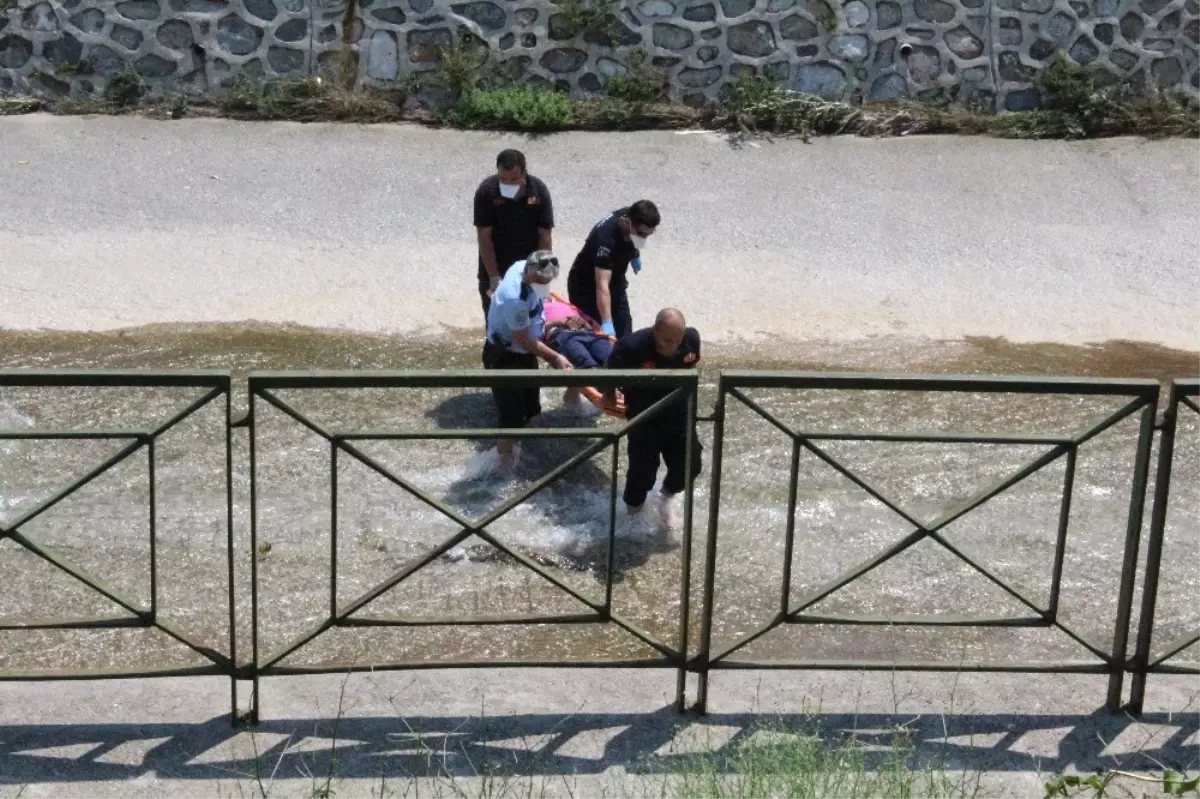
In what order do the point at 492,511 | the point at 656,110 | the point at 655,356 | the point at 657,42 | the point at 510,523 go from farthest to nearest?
the point at 657,42 < the point at 656,110 < the point at 510,523 < the point at 655,356 < the point at 492,511

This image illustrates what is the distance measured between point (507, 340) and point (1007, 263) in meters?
4.49

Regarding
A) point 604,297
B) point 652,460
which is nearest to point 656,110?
point 604,297

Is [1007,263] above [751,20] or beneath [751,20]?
beneath

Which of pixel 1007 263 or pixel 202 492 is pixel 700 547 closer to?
pixel 202 492

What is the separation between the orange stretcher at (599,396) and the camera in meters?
8.02

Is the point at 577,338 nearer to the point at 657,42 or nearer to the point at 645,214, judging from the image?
the point at 645,214

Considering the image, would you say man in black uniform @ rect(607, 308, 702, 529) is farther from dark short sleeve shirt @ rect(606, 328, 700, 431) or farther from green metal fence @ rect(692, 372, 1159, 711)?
green metal fence @ rect(692, 372, 1159, 711)

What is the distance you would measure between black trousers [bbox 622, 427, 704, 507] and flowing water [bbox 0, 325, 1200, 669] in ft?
0.72

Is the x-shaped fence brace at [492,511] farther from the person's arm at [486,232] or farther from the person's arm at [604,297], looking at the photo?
the person's arm at [486,232]

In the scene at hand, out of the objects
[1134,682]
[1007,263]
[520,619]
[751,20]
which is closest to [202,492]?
[520,619]

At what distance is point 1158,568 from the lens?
20.3ft

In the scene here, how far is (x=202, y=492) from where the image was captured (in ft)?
28.2

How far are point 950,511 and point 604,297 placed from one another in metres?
3.53

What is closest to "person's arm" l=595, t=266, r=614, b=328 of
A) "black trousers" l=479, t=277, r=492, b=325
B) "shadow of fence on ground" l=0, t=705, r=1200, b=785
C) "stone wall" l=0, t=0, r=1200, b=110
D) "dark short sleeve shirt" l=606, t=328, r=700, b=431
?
"black trousers" l=479, t=277, r=492, b=325
